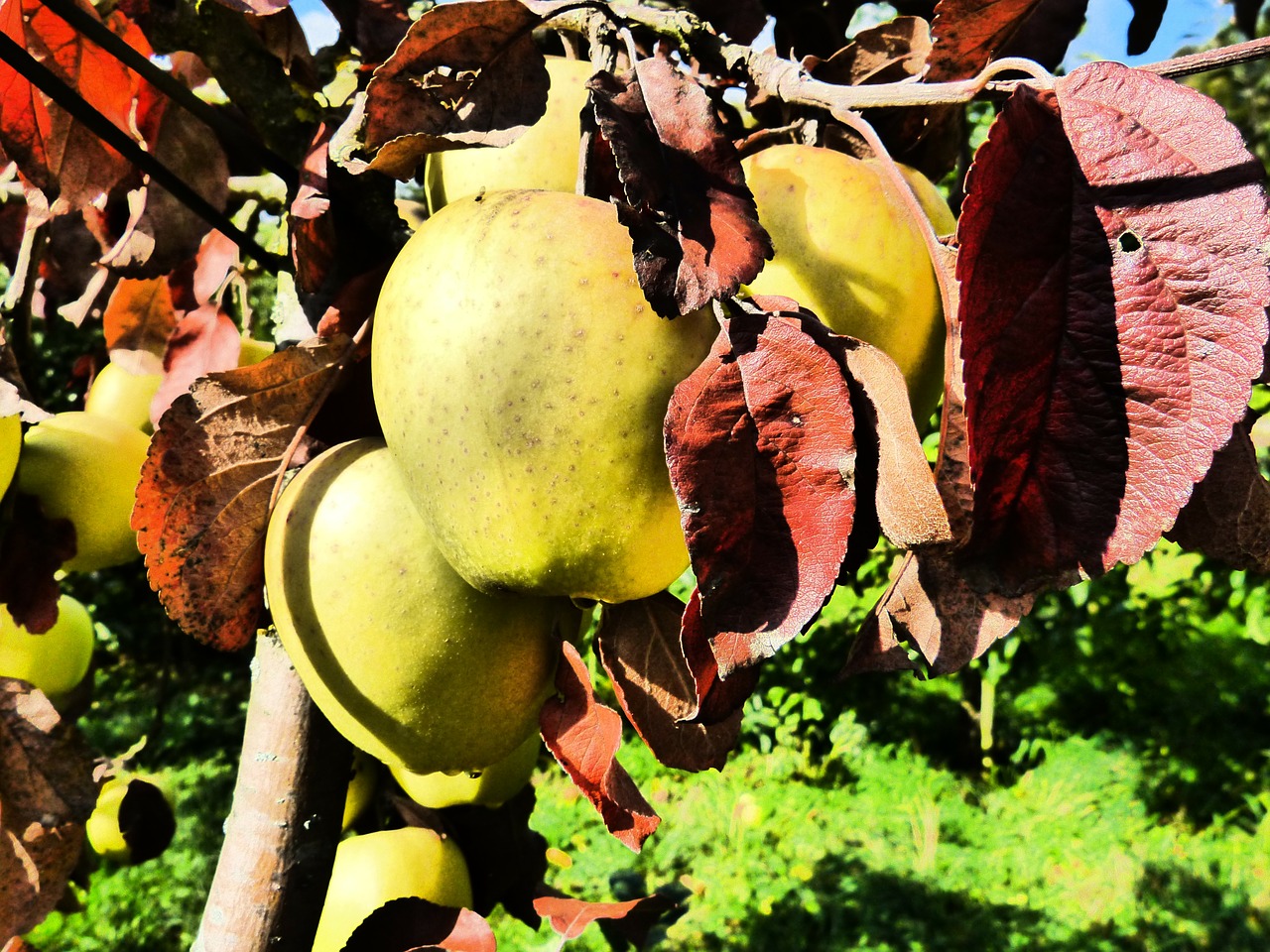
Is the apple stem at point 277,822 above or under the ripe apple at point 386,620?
under

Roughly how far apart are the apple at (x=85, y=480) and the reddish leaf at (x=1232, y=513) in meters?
0.88

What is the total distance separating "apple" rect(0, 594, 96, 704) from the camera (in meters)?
1.08

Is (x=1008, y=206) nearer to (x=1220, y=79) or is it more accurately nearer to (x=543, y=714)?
(x=543, y=714)

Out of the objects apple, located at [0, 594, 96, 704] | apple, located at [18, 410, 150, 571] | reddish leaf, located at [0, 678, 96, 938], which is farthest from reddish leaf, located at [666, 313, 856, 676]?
apple, located at [0, 594, 96, 704]

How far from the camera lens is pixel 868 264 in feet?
1.82

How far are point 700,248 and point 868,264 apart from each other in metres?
0.14

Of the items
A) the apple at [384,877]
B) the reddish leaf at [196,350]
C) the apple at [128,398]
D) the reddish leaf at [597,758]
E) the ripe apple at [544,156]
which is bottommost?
the apple at [384,877]

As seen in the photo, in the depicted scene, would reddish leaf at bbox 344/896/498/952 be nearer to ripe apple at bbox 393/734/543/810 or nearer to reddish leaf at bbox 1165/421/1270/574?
ripe apple at bbox 393/734/543/810

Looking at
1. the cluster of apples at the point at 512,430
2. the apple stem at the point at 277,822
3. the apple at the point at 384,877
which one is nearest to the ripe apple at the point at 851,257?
the cluster of apples at the point at 512,430

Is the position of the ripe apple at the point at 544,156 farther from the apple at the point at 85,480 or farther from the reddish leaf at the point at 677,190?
the apple at the point at 85,480

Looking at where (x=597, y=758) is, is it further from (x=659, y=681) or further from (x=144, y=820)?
(x=144, y=820)

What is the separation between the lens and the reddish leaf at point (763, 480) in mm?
440

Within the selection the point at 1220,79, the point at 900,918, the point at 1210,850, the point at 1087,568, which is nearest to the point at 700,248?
the point at 1087,568

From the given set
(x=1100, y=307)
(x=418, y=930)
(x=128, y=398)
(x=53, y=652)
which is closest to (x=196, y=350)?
(x=128, y=398)
